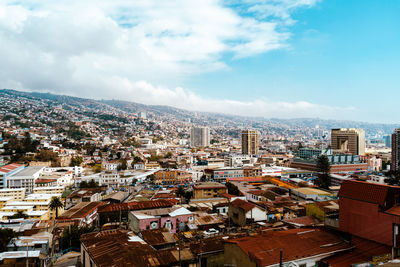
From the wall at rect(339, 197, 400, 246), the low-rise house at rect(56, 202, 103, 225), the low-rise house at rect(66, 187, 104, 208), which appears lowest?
the low-rise house at rect(66, 187, 104, 208)

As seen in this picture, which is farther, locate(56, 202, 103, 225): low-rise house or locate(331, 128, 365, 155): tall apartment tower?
locate(331, 128, 365, 155): tall apartment tower

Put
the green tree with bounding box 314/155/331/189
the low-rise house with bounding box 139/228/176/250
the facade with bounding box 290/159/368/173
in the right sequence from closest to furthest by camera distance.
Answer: the low-rise house with bounding box 139/228/176/250 < the green tree with bounding box 314/155/331/189 < the facade with bounding box 290/159/368/173

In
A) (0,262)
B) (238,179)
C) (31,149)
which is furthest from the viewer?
(31,149)

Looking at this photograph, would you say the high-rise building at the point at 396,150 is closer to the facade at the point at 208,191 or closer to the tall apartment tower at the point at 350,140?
the tall apartment tower at the point at 350,140

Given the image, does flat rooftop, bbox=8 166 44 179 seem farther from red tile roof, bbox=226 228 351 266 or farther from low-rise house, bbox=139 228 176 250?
red tile roof, bbox=226 228 351 266

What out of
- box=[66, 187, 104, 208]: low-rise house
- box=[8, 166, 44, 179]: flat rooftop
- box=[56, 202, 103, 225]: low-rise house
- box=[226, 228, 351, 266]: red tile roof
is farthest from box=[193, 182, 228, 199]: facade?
box=[8, 166, 44, 179]: flat rooftop

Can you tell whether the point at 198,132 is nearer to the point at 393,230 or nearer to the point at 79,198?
the point at 79,198

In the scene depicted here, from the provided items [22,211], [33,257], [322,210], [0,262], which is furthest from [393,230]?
[22,211]
